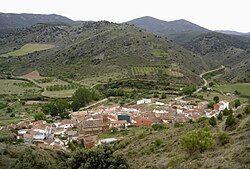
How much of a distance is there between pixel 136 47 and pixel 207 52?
6767 centimetres

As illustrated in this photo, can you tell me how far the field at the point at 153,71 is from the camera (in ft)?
315

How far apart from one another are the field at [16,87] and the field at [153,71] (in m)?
29.0

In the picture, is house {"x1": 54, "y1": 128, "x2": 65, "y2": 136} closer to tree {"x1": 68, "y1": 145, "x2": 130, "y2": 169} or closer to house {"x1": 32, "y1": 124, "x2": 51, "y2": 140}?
house {"x1": 32, "y1": 124, "x2": 51, "y2": 140}

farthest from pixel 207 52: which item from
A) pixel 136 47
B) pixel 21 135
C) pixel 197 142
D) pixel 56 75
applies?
pixel 197 142

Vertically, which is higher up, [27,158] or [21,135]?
[27,158]

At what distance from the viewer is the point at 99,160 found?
62.4 ft

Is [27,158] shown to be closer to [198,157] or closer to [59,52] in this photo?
[198,157]

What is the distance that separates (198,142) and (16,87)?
81673 mm

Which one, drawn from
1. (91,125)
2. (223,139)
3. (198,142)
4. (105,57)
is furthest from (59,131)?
A: (105,57)

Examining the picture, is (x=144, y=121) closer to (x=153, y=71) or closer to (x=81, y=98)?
(x=81, y=98)

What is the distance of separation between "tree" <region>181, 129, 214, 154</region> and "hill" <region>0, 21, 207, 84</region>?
73643mm

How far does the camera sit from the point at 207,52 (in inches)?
6747

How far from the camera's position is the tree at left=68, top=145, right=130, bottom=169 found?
18.7 m

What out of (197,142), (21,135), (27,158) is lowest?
(21,135)
